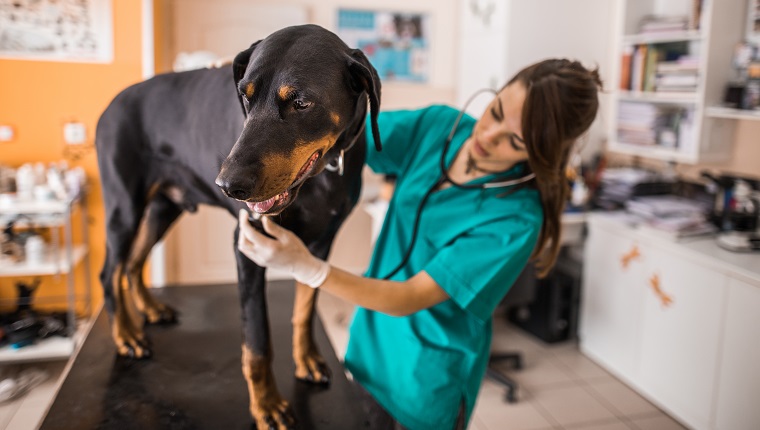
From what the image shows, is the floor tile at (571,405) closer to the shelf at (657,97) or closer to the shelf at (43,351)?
the shelf at (657,97)

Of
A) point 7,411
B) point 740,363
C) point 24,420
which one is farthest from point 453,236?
point 740,363

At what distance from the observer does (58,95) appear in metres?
3.12

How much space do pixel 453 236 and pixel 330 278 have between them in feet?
1.12

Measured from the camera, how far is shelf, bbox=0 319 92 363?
2.82 metres

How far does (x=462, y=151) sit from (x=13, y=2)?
272 centimetres

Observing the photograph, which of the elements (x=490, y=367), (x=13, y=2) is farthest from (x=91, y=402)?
(x=13, y=2)

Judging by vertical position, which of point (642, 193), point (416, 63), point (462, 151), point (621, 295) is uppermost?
point (416, 63)

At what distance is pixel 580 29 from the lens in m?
3.61

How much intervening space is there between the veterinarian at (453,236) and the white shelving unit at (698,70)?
76.7 inches

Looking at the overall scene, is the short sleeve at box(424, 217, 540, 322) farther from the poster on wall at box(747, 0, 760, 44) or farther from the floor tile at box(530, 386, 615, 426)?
the poster on wall at box(747, 0, 760, 44)

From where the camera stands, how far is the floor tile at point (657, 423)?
2730 mm

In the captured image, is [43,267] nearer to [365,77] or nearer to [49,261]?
[49,261]

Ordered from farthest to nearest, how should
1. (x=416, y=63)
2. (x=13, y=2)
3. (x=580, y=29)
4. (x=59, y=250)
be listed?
1. (x=416, y=63)
2. (x=580, y=29)
3. (x=59, y=250)
4. (x=13, y=2)

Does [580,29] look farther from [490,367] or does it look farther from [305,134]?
[305,134]
